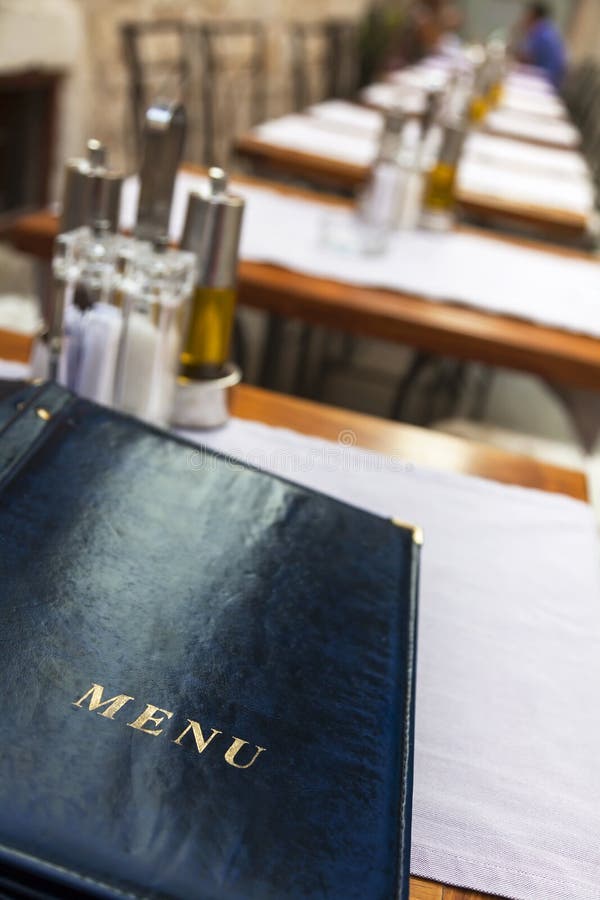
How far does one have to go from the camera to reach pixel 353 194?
8.54ft

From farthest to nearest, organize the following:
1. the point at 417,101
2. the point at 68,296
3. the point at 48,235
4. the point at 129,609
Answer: the point at 417,101
the point at 48,235
the point at 68,296
the point at 129,609

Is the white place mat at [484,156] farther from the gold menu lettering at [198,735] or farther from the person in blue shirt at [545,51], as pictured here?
the person in blue shirt at [545,51]

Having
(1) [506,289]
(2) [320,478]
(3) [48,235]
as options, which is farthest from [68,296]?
(1) [506,289]

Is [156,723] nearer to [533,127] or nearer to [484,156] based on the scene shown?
[484,156]

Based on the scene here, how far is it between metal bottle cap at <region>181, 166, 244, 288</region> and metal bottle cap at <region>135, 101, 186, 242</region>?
38 mm

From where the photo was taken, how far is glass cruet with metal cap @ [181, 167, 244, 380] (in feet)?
2.55

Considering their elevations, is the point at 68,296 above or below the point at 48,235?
above

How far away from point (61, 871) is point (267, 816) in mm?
90

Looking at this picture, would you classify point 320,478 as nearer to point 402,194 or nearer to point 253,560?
point 253,560

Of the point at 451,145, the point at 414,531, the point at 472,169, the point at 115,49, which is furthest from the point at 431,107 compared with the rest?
the point at 115,49

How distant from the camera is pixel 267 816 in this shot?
408mm

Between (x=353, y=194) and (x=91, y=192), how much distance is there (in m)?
1.93

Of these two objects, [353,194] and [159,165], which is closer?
[159,165]

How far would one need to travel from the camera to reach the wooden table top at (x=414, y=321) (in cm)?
120
